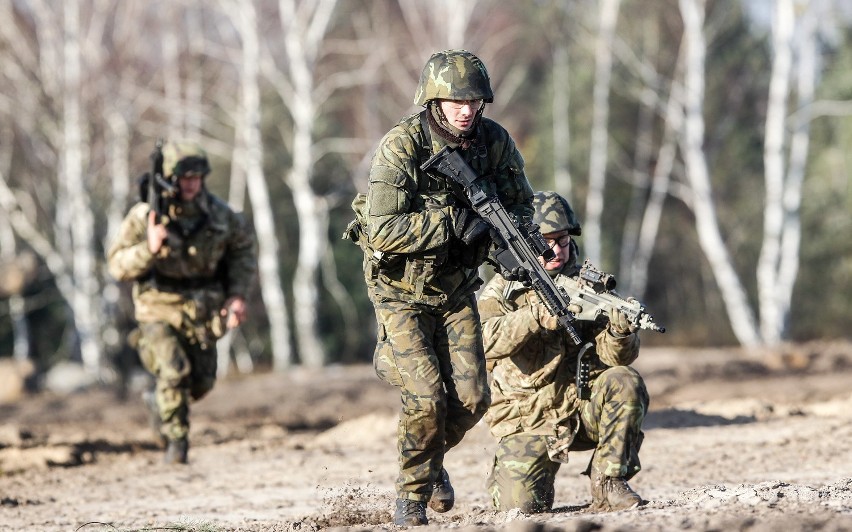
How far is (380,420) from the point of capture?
11.8 meters

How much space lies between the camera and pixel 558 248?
6543 mm

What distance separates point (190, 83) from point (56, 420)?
12582 mm

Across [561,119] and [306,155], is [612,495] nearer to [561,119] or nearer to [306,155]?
[306,155]

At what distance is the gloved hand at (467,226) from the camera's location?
18.7ft

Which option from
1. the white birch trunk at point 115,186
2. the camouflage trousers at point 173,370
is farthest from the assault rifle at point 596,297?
the white birch trunk at point 115,186

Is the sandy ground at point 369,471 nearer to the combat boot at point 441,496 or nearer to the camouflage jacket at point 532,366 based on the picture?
the combat boot at point 441,496

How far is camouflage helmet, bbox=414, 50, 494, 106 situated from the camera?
5715 mm

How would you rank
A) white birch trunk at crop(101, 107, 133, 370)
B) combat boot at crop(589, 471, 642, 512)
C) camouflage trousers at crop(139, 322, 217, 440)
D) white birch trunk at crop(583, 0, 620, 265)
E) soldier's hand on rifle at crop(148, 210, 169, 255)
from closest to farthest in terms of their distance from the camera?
combat boot at crop(589, 471, 642, 512) → soldier's hand on rifle at crop(148, 210, 169, 255) → camouflage trousers at crop(139, 322, 217, 440) → white birch trunk at crop(101, 107, 133, 370) → white birch trunk at crop(583, 0, 620, 265)

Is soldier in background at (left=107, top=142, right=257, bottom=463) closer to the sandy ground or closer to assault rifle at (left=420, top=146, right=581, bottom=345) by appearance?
the sandy ground

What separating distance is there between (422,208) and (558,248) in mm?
940

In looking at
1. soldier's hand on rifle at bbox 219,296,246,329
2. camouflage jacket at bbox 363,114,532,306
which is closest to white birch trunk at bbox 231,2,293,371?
soldier's hand on rifle at bbox 219,296,246,329

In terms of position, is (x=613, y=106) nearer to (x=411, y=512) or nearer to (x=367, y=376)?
(x=367, y=376)

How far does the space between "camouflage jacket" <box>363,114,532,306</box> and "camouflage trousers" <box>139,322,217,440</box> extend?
3.57 meters

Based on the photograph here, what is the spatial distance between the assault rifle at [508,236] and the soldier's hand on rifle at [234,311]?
3825 mm
